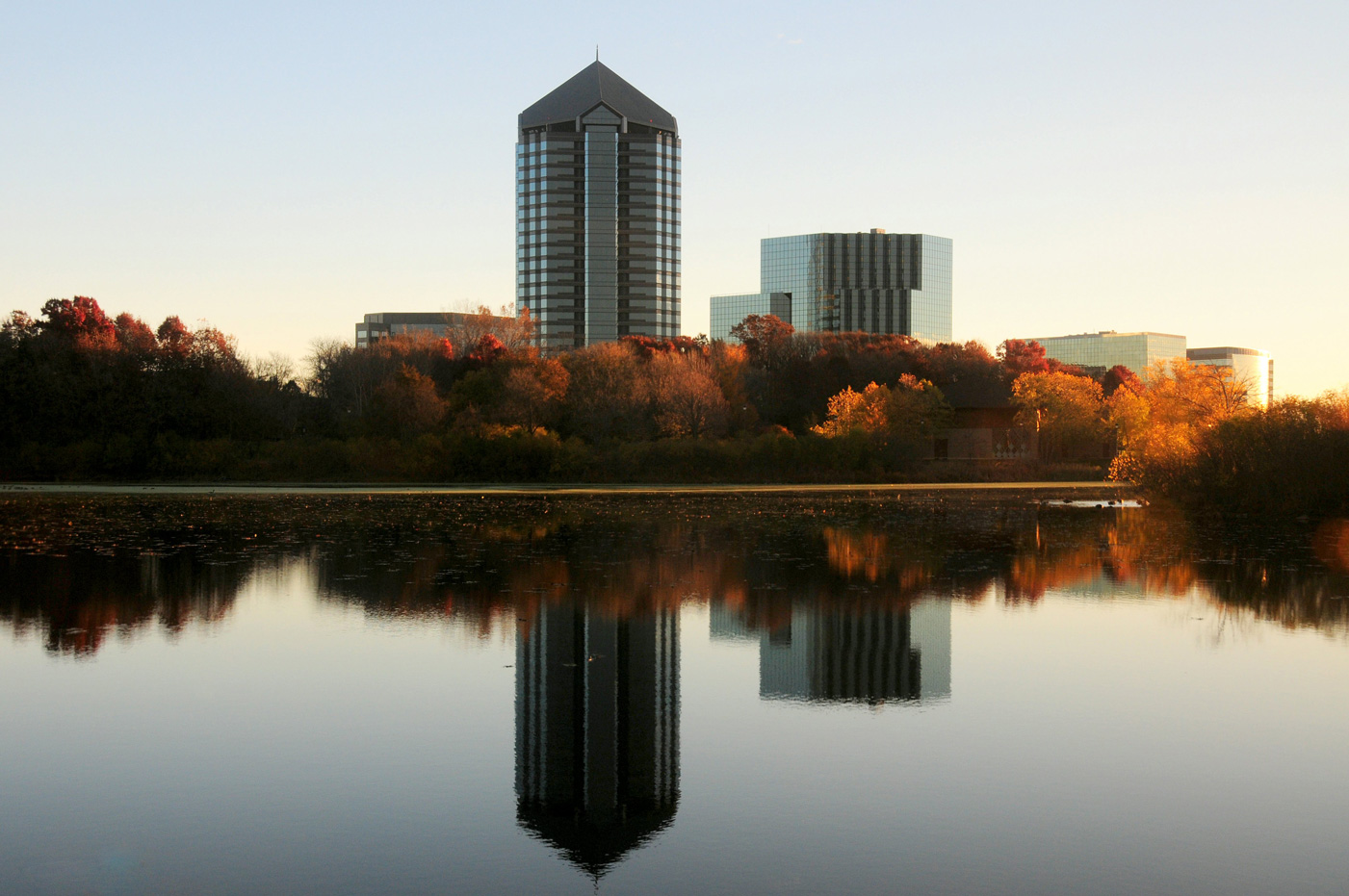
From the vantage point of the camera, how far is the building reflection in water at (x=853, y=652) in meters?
11.5

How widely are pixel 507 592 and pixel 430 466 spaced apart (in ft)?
147

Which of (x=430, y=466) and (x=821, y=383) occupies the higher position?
(x=821, y=383)

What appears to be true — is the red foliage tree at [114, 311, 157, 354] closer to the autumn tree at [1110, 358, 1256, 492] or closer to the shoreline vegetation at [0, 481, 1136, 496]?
the shoreline vegetation at [0, 481, 1136, 496]

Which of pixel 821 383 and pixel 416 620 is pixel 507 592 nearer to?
pixel 416 620

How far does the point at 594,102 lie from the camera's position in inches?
6732

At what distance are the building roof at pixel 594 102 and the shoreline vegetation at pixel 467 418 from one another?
99020mm

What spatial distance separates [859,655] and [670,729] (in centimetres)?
367

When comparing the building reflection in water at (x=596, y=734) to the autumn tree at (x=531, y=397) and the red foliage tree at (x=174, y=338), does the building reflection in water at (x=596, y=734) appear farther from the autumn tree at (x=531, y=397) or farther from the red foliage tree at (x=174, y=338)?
the red foliage tree at (x=174, y=338)

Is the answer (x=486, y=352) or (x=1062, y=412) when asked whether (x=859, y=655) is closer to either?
(x=486, y=352)

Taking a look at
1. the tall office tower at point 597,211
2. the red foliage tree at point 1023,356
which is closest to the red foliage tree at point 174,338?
the red foliage tree at point 1023,356

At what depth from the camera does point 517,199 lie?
17675 cm

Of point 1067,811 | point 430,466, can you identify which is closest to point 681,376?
point 430,466

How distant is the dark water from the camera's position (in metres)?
6.93

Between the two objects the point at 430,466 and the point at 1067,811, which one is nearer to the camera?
the point at 1067,811
